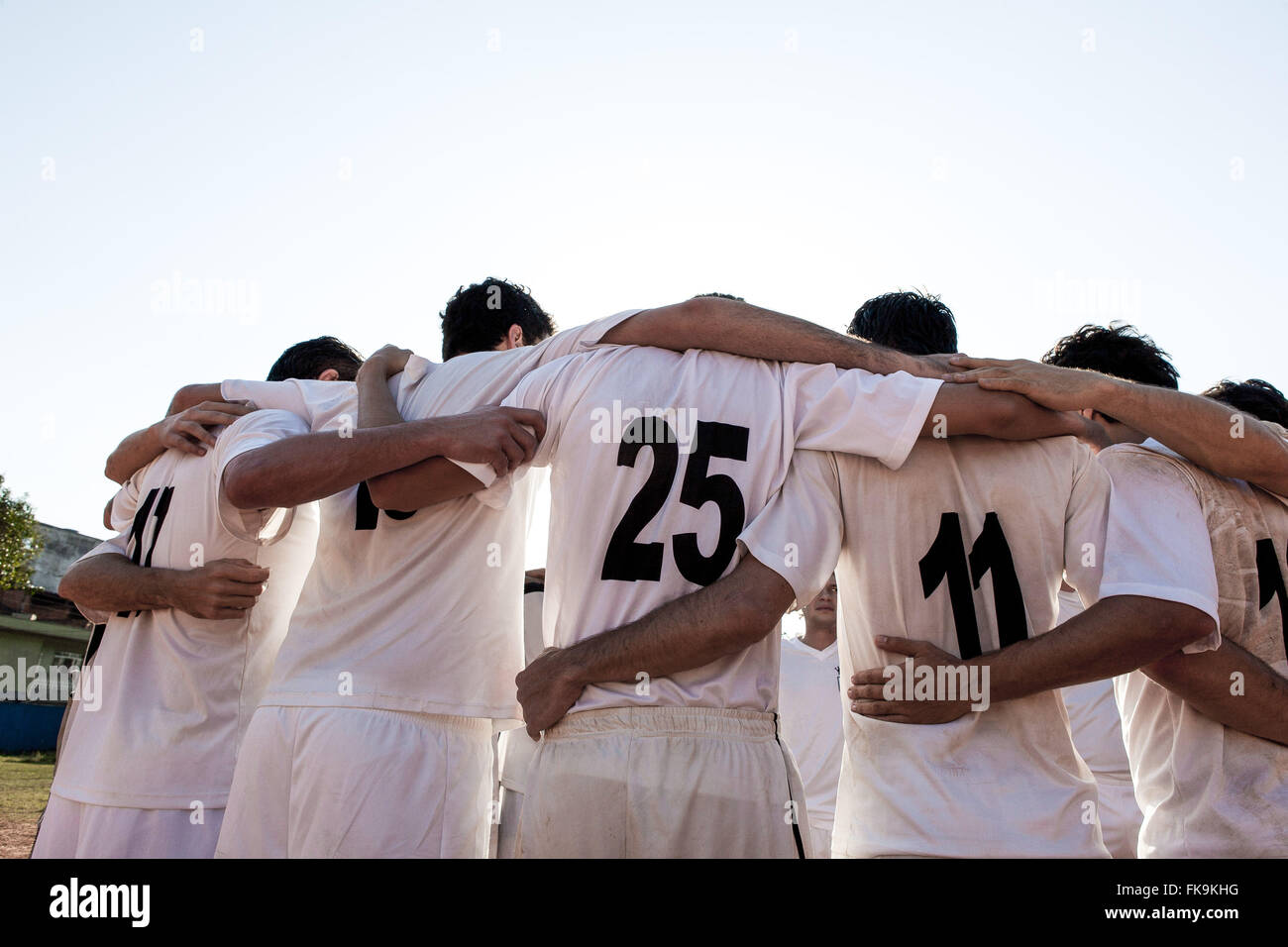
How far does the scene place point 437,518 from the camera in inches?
137

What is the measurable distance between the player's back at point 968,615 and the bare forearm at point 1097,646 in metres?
0.09

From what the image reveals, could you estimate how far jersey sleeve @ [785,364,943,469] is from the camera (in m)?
3.05

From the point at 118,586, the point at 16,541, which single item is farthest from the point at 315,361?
the point at 16,541

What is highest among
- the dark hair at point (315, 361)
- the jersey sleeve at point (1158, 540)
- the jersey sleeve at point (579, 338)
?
the dark hair at point (315, 361)

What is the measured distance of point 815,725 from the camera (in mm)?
6180

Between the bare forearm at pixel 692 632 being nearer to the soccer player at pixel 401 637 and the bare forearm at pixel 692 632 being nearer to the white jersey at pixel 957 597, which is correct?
the white jersey at pixel 957 597

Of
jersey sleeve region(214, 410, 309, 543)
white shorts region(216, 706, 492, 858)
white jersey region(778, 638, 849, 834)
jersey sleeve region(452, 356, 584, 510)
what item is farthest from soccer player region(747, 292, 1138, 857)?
white jersey region(778, 638, 849, 834)

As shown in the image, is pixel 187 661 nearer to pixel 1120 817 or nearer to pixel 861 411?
pixel 861 411

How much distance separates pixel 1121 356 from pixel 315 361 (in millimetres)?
3698

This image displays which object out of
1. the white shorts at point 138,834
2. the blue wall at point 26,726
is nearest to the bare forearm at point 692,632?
the white shorts at point 138,834

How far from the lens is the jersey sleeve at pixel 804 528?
9.62 ft
